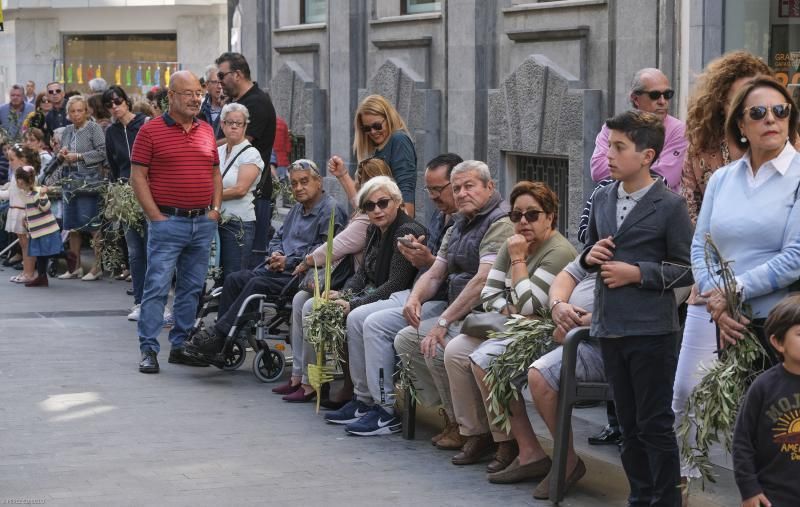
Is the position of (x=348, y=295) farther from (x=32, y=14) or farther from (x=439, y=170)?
(x=32, y=14)

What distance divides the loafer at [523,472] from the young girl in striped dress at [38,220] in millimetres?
9798

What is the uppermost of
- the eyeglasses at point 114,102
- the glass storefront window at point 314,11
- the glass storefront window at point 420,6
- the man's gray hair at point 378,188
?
the glass storefront window at point 314,11

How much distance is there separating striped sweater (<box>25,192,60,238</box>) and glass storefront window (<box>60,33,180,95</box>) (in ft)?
52.3

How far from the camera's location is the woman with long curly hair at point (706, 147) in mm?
6266

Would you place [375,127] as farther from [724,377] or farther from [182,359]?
[724,377]

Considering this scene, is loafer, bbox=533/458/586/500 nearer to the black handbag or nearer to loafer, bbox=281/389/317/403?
the black handbag

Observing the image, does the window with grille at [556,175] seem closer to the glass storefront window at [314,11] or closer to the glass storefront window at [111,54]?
the glass storefront window at [314,11]

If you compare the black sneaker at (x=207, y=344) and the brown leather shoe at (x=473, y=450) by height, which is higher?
the black sneaker at (x=207, y=344)

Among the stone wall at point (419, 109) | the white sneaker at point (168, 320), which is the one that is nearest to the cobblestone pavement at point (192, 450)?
the white sneaker at point (168, 320)

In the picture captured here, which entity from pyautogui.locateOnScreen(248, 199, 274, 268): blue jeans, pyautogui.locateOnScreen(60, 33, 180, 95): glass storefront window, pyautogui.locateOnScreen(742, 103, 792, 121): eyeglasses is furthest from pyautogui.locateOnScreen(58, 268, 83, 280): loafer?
pyautogui.locateOnScreen(60, 33, 180, 95): glass storefront window

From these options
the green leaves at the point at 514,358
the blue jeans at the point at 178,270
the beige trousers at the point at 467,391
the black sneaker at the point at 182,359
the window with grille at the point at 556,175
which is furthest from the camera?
the window with grille at the point at 556,175

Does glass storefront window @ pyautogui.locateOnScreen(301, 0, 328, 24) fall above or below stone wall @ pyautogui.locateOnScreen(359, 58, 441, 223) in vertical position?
above

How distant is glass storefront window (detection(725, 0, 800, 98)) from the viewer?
10.0 m

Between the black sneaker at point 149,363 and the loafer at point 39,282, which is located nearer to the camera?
the black sneaker at point 149,363
